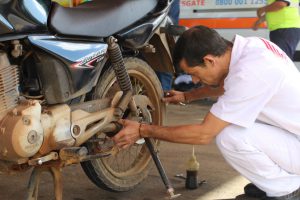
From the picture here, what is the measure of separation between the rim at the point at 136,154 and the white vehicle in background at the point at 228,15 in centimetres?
290

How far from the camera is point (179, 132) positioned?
105 inches

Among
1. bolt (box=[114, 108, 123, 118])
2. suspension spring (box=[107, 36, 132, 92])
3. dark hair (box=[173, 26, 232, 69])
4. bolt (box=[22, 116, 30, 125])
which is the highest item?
dark hair (box=[173, 26, 232, 69])

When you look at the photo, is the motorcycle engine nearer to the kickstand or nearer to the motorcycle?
the motorcycle

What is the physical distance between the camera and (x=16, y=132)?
2.58m

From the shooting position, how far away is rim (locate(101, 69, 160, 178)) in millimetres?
3678

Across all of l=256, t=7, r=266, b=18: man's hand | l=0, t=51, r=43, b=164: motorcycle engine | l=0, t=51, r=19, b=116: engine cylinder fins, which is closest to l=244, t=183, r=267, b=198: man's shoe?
l=0, t=51, r=43, b=164: motorcycle engine

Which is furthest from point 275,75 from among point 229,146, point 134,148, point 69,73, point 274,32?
point 274,32

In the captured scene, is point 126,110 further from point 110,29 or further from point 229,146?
point 229,146

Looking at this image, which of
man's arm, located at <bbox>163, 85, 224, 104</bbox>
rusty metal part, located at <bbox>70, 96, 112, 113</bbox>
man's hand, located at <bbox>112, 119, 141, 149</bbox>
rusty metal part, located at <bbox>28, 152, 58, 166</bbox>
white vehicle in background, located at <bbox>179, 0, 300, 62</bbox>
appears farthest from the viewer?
white vehicle in background, located at <bbox>179, 0, 300, 62</bbox>

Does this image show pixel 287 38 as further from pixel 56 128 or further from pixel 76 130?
pixel 56 128

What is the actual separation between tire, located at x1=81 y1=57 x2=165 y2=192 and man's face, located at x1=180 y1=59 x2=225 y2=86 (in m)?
0.84

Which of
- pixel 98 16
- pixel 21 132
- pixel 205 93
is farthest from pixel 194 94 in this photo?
pixel 21 132

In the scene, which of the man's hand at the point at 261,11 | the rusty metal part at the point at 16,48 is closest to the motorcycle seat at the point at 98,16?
the rusty metal part at the point at 16,48

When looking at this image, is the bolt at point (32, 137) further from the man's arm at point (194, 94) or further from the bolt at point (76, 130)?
the man's arm at point (194, 94)
